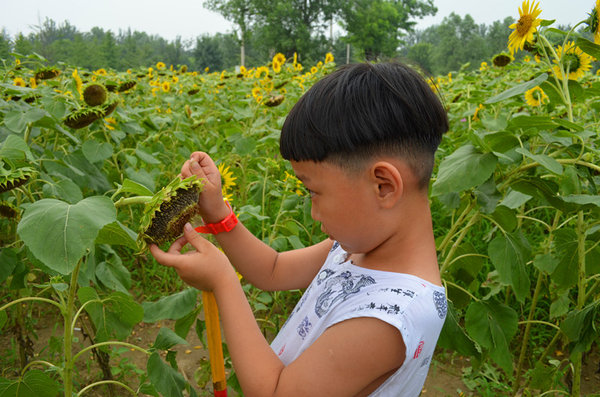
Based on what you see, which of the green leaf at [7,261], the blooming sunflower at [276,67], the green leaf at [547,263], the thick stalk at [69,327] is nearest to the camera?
the thick stalk at [69,327]

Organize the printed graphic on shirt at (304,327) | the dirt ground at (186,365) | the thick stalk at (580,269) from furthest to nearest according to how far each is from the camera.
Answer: the dirt ground at (186,365) → the thick stalk at (580,269) → the printed graphic on shirt at (304,327)

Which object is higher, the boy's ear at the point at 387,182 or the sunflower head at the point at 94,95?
the sunflower head at the point at 94,95

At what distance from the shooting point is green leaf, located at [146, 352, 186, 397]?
3.37 feet

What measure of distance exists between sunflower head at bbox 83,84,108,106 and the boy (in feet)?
2.32

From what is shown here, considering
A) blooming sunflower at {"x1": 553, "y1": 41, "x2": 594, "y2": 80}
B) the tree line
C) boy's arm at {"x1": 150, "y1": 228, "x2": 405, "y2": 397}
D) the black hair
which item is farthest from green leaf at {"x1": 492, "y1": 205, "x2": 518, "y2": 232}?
Result: the tree line

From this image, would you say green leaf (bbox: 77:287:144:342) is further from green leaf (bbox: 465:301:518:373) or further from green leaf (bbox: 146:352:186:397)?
green leaf (bbox: 465:301:518:373)

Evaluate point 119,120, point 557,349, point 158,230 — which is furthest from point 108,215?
point 557,349

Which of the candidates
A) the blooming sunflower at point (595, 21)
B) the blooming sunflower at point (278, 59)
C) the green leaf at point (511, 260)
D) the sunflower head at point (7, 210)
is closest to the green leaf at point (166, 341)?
the sunflower head at point (7, 210)

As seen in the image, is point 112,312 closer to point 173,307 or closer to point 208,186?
point 173,307

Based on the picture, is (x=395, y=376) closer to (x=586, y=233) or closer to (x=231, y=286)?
(x=231, y=286)

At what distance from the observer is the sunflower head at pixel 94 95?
1527 millimetres

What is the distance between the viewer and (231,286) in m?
0.90

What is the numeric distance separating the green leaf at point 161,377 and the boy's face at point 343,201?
0.43 meters

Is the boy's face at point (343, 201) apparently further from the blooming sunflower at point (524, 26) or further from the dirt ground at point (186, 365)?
the dirt ground at point (186, 365)
